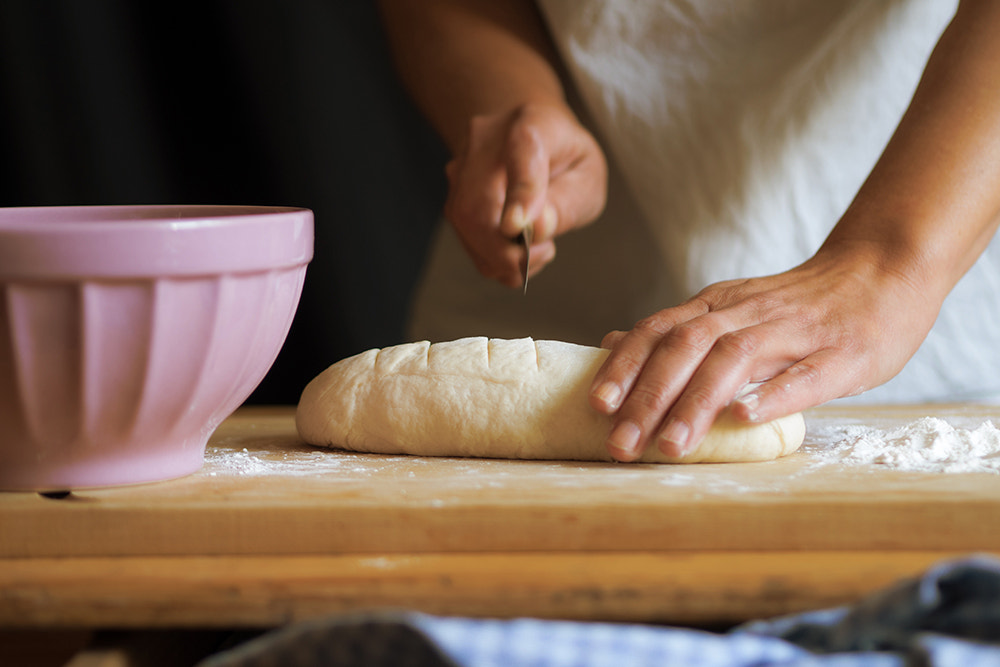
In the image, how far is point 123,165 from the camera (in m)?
2.76

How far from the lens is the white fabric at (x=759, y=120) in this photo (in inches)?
67.6

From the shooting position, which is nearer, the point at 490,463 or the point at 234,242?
the point at 234,242

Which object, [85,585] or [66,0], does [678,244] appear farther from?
[66,0]

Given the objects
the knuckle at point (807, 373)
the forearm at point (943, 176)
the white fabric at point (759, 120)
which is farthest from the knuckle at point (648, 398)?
the white fabric at point (759, 120)

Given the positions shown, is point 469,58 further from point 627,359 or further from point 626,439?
point 626,439

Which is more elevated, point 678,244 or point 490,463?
point 678,244

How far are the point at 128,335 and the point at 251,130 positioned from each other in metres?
2.17

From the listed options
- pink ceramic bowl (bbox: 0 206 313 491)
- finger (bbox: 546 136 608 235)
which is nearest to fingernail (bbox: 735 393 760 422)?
pink ceramic bowl (bbox: 0 206 313 491)

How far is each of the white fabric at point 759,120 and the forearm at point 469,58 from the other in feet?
0.30

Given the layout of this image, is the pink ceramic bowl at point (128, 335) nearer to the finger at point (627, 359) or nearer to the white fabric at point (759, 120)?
the finger at point (627, 359)

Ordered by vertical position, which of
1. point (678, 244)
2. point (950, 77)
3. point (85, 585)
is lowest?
point (85, 585)

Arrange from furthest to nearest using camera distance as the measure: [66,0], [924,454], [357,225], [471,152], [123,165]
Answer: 1. [357,225]
2. [123,165]
3. [66,0]
4. [471,152]
5. [924,454]

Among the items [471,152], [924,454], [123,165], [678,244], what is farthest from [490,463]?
[123,165]

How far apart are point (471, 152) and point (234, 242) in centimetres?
79
